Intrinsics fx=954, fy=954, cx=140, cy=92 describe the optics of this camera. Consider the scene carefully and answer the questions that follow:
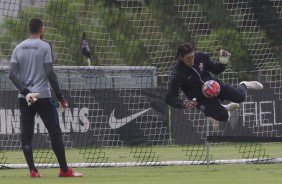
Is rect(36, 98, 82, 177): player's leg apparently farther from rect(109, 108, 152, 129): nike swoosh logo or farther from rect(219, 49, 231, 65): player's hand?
rect(109, 108, 152, 129): nike swoosh logo

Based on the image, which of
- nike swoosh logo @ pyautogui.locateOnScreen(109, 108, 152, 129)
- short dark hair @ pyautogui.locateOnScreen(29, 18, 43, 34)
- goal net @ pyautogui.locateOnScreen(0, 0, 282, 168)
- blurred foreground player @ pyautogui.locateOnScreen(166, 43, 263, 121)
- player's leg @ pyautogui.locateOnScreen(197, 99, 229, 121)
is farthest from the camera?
nike swoosh logo @ pyautogui.locateOnScreen(109, 108, 152, 129)

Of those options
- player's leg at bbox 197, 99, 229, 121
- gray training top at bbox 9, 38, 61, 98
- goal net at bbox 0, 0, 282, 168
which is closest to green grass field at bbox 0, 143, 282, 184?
goal net at bbox 0, 0, 282, 168

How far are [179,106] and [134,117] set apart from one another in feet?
25.6

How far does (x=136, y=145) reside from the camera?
2078 cm

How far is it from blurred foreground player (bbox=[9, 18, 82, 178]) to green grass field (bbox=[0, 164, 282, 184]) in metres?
0.50

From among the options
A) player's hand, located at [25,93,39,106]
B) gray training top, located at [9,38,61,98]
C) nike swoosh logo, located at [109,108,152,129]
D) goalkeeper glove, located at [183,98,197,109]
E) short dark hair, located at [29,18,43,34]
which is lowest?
nike swoosh logo, located at [109,108,152,129]

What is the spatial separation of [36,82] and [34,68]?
187 mm

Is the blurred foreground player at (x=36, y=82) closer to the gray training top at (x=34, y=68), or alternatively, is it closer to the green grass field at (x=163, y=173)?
the gray training top at (x=34, y=68)

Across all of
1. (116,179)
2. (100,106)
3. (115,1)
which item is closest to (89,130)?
(100,106)

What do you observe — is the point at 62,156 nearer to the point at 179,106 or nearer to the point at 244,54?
the point at 179,106

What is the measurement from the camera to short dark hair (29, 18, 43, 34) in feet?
41.1

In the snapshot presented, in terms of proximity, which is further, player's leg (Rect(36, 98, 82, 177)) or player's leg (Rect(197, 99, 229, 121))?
player's leg (Rect(197, 99, 229, 121))

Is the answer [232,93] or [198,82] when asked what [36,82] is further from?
[232,93]

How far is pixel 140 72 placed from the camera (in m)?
18.7
